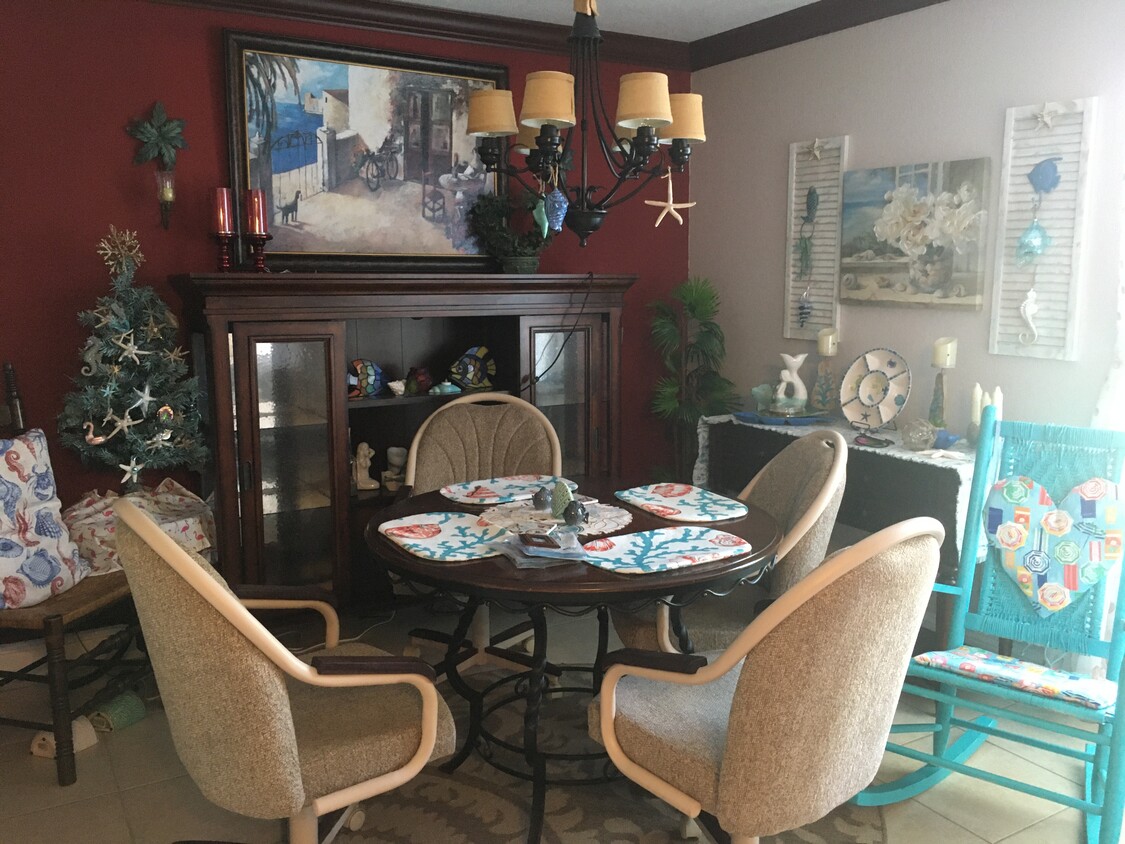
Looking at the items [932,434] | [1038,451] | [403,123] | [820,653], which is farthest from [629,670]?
[403,123]

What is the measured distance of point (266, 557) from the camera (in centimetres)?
335

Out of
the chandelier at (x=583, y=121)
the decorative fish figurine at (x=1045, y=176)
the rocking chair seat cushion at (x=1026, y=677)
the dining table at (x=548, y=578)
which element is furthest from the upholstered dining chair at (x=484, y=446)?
the decorative fish figurine at (x=1045, y=176)

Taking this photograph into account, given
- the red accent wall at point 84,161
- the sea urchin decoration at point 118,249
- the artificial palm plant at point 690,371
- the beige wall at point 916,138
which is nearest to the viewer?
the beige wall at point 916,138

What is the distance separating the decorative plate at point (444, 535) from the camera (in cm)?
210

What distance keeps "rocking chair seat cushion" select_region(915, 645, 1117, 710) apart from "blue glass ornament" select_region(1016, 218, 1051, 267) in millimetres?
1422

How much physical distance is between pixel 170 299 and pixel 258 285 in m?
0.53

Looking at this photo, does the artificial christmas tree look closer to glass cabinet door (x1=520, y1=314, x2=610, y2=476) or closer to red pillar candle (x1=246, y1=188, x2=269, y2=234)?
red pillar candle (x1=246, y1=188, x2=269, y2=234)

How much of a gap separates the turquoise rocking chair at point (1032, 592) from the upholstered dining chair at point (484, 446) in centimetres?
135

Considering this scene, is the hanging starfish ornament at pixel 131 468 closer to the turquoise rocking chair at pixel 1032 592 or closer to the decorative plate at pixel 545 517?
the decorative plate at pixel 545 517

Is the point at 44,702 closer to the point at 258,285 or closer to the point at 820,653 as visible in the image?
the point at 258,285

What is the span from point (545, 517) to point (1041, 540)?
53.6 inches

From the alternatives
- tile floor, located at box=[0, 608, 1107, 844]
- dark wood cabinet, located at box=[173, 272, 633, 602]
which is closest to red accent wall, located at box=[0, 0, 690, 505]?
dark wood cabinet, located at box=[173, 272, 633, 602]

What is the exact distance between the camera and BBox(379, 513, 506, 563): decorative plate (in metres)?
2.10

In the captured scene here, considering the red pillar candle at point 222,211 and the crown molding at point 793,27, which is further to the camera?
the crown molding at point 793,27
